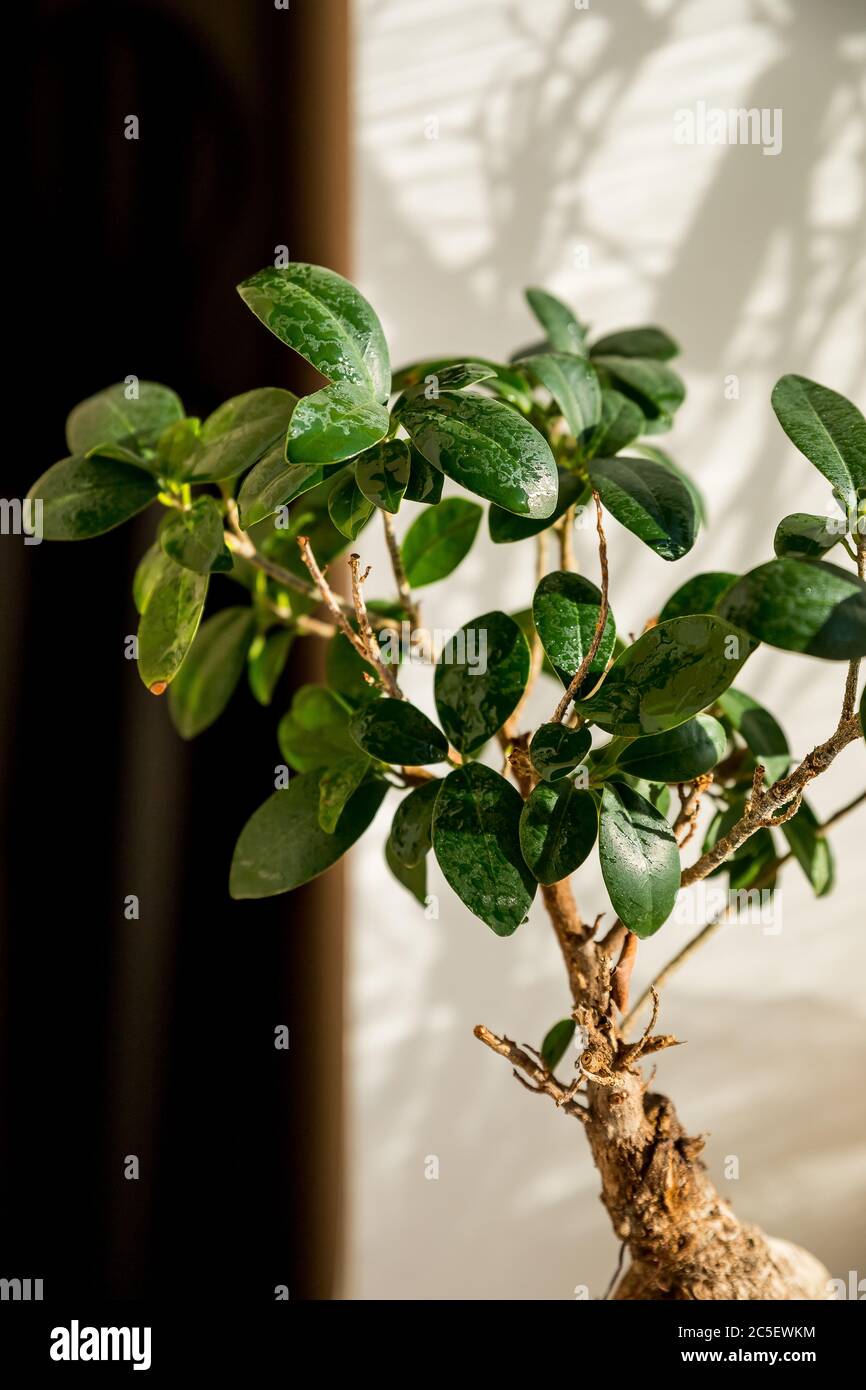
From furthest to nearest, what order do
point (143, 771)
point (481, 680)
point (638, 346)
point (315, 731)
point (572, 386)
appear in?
1. point (143, 771)
2. point (638, 346)
3. point (315, 731)
4. point (572, 386)
5. point (481, 680)

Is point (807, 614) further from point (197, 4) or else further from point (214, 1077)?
point (197, 4)

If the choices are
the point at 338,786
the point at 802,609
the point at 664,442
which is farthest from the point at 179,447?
the point at 664,442

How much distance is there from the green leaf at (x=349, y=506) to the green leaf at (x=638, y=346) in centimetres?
42

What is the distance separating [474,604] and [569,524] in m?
0.67

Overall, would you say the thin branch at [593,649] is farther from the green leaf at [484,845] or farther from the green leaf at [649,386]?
the green leaf at [649,386]

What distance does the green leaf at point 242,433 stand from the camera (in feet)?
2.40

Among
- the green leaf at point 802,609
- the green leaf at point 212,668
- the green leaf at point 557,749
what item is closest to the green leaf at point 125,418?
the green leaf at point 212,668

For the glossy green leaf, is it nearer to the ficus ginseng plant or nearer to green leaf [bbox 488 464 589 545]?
the ficus ginseng plant

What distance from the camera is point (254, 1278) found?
4.92ft

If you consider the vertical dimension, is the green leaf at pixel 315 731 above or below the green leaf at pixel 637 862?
above

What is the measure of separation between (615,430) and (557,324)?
20 cm

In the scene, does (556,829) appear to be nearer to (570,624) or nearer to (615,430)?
(570,624)

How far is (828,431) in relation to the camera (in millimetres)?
680
